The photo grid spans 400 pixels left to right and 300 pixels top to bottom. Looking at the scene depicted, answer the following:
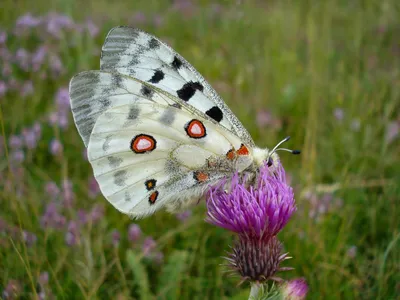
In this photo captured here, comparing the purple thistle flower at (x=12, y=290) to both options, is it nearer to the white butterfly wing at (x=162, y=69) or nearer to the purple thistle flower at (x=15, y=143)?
the white butterfly wing at (x=162, y=69)

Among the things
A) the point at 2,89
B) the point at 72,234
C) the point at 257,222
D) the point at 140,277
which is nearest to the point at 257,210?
the point at 257,222

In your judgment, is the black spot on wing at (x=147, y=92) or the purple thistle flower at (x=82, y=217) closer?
the black spot on wing at (x=147, y=92)

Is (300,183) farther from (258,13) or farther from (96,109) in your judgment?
(258,13)

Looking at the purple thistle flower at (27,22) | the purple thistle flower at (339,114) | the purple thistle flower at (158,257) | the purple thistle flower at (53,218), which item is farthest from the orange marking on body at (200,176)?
the purple thistle flower at (27,22)

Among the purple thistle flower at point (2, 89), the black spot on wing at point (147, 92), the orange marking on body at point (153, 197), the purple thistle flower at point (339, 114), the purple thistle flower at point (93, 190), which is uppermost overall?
the purple thistle flower at point (2, 89)

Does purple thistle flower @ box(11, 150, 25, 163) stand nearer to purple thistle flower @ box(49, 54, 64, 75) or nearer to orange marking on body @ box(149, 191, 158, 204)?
purple thistle flower @ box(49, 54, 64, 75)

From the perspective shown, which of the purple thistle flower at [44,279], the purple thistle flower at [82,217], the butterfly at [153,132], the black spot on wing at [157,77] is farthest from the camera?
the purple thistle flower at [82,217]

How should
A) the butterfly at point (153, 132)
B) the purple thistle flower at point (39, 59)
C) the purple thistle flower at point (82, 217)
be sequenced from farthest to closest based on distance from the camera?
the purple thistle flower at point (39, 59)
the purple thistle flower at point (82, 217)
the butterfly at point (153, 132)

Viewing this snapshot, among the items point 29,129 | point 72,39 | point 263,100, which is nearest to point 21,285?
point 29,129

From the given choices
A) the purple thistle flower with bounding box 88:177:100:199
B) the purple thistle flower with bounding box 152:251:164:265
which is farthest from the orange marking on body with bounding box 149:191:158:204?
the purple thistle flower with bounding box 88:177:100:199
